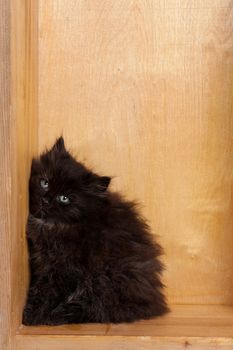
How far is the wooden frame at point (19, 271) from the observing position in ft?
3.75

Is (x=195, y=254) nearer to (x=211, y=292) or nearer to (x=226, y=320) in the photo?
(x=211, y=292)

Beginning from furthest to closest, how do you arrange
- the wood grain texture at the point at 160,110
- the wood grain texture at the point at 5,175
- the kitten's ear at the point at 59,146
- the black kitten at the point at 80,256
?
the wood grain texture at the point at 160,110 < the kitten's ear at the point at 59,146 < the black kitten at the point at 80,256 < the wood grain texture at the point at 5,175

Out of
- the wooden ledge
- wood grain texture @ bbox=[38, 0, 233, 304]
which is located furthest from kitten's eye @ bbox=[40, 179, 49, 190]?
the wooden ledge

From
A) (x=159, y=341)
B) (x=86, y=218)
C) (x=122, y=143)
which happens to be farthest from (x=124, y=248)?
(x=122, y=143)

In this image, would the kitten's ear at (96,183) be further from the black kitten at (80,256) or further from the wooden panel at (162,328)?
the wooden panel at (162,328)

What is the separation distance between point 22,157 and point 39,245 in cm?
22

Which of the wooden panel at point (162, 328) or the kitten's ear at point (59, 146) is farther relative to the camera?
the kitten's ear at point (59, 146)

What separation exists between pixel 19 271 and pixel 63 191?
213 mm

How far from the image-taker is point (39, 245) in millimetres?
1278

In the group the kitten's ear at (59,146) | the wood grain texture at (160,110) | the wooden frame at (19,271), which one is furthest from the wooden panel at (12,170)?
the wood grain texture at (160,110)

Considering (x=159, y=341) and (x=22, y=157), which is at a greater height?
(x=22, y=157)

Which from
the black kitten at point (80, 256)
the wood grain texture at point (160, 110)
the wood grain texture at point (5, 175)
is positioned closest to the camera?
the wood grain texture at point (5, 175)

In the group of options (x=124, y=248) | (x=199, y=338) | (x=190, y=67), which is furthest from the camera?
(x=190, y=67)

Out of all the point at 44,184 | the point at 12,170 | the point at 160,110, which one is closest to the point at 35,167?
the point at 44,184
